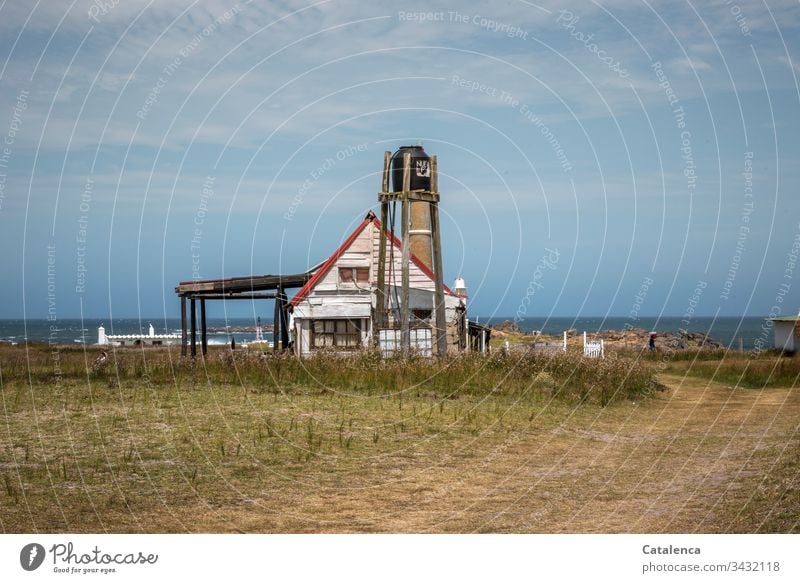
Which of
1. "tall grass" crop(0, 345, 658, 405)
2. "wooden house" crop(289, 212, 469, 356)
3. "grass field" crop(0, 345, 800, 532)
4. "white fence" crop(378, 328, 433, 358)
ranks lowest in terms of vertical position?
"grass field" crop(0, 345, 800, 532)

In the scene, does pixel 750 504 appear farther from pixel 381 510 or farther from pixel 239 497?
pixel 239 497

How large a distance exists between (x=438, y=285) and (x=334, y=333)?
539cm

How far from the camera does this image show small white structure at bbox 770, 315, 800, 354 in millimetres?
47906

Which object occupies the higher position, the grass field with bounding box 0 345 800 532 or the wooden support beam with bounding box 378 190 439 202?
the wooden support beam with bounding box 378 190 439 202

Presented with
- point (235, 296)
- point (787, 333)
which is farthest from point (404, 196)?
point (787, 333)

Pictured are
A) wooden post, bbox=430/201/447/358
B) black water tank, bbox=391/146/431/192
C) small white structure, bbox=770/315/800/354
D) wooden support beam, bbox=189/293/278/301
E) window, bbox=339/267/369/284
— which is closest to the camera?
wooden post, bbox=430/201/447/358

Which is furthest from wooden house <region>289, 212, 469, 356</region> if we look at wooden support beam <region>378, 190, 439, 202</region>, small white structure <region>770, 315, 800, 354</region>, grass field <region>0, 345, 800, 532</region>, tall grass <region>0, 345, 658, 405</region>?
small white structure <region>770, 315, 800, 354</region>

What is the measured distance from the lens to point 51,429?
14969 millimetres

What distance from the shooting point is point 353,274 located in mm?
34219

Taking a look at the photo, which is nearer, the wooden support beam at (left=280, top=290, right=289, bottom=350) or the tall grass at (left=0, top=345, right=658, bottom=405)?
the tall grass at (left=0, top=345, right=658, bottom=405)

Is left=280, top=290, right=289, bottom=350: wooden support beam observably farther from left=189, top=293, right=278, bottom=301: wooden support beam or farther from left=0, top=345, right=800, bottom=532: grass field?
left=0, top=345, right=800, bottom=532: grass field

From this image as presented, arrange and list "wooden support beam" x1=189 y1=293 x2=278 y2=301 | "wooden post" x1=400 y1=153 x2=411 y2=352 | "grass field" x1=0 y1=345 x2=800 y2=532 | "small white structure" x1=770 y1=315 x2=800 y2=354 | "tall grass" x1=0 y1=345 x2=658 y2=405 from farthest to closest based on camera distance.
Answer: "small white structure" x1=770 y1=315 x2=800 y2=354 < "wooden support beam" x1=189 y1=293 x2=278 y2=301 < "wooden post" x1=400 y1=153 x2=411 y2=352 < "tall grass" x1=0 y1=345 x2=658 y2=405 < "grass field" x1=0 y1=345 x2=800 y2=532

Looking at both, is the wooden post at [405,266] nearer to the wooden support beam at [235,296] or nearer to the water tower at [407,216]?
the water tower at [407,216]

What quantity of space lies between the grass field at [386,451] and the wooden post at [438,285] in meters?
6.16
